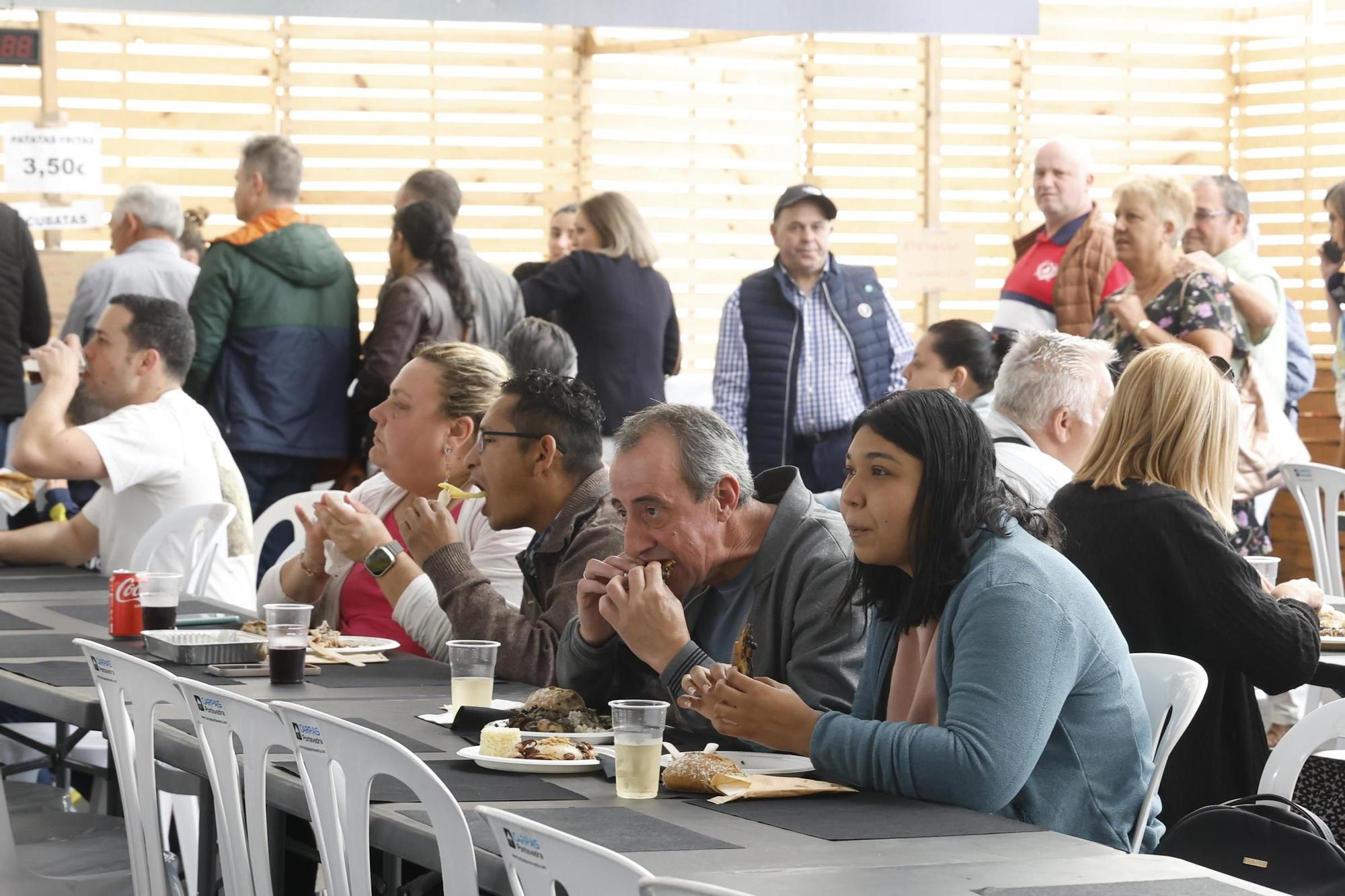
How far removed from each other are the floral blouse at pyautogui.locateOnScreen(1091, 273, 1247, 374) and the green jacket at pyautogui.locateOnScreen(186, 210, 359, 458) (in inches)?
112

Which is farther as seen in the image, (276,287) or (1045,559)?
(276,287)

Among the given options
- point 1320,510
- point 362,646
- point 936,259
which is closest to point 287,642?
point 362,646

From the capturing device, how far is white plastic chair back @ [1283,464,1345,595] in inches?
207

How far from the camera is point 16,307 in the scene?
653 cm

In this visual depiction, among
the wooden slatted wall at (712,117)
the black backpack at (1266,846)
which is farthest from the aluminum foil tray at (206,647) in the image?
the wooden slatted wall at (712,117)

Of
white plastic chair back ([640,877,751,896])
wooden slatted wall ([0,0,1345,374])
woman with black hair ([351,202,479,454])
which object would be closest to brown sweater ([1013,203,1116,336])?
wooden slatted wall ([0,0,1345,374])

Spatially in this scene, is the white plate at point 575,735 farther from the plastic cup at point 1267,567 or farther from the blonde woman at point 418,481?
the plastic cup at point 1267,567

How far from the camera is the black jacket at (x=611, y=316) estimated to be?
6387 mm

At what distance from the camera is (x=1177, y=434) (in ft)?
10.6

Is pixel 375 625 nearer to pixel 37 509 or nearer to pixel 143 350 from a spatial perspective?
pixel 143 350

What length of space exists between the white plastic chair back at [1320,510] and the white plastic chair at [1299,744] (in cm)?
266

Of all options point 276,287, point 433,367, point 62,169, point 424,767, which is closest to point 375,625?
point 433,367

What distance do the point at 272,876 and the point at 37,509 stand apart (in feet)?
12.1

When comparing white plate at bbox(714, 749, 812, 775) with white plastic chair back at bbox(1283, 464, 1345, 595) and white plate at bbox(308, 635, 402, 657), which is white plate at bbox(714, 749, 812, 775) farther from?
white plastic chair back at bbox(1283, 464, 1345, 595)
